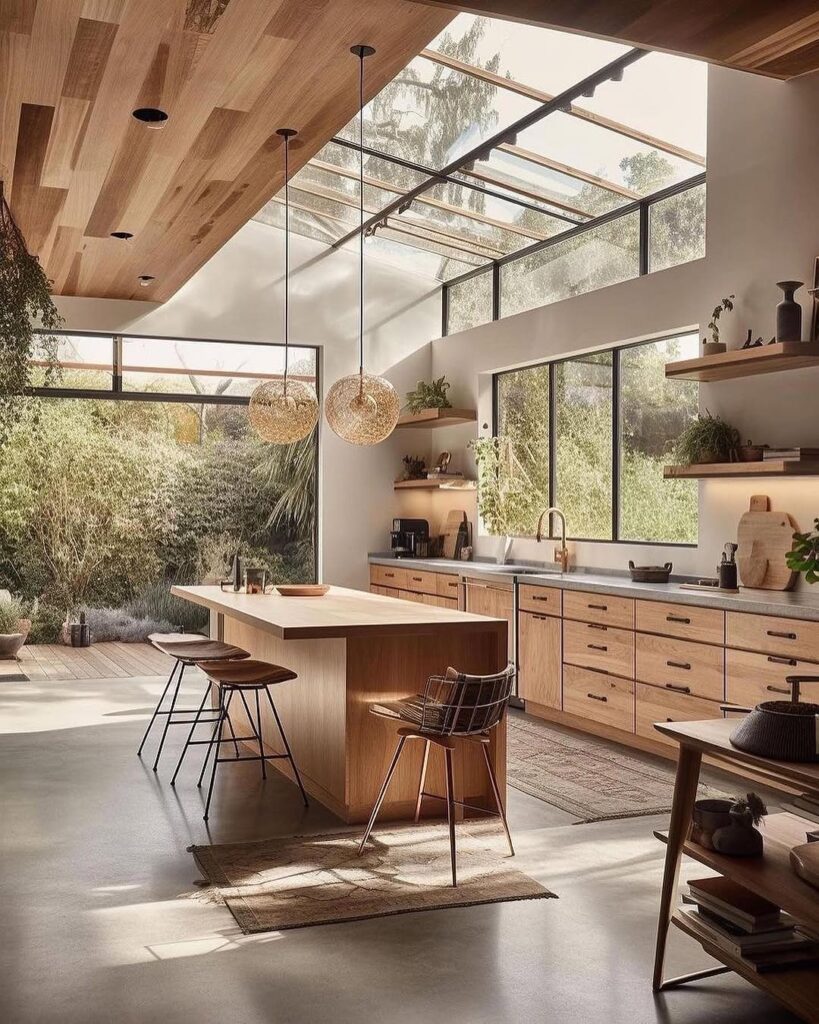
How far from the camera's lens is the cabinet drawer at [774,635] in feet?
15.4

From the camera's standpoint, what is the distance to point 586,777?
5348 millimetres

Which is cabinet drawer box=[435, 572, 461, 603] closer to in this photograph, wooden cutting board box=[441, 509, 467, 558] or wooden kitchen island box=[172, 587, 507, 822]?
wooden cutting board box=[441, 509, 467, 558]

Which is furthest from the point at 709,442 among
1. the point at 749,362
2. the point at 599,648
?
the point at 599,648

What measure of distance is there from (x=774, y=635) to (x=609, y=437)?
272 cm

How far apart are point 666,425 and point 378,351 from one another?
11.6ft

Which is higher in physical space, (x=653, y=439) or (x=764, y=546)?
(x=653, y=439)

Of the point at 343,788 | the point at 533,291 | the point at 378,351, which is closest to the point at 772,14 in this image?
the point at 343,788

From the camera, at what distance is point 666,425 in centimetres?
680

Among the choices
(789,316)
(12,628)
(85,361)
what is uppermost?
(85,361)

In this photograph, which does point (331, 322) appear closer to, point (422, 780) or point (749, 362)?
point (749, 362)

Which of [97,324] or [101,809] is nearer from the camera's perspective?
[101,809]

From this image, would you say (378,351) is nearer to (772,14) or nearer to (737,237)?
(737,237)

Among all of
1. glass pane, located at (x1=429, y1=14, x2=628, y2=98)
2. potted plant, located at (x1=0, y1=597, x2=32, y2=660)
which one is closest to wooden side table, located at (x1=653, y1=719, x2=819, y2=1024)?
glass pane, located at (x1=429, y1=14, x2=628, y2=98)

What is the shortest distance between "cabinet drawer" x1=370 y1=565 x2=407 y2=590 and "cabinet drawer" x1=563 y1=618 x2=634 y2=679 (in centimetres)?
250
